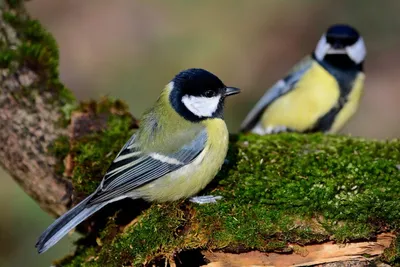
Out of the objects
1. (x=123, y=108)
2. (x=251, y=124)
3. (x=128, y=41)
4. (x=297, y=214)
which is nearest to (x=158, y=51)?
(x=128, y=41)

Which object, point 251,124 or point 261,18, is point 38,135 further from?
point 261,18

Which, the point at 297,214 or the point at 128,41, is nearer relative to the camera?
the point at 297,214

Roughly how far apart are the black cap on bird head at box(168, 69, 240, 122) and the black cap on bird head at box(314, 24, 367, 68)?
1.63 meters

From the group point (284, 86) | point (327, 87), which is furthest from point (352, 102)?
point (284, 86)

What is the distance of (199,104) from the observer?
2549 mm

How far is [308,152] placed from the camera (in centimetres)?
286

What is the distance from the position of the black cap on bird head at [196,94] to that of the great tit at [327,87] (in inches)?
59.9

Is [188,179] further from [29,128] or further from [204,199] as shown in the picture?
[29,128]

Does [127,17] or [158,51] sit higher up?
[127,17]

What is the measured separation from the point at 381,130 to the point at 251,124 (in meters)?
2.53

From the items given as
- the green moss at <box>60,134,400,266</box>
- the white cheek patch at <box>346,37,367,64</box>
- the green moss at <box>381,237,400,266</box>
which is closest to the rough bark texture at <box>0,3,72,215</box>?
the green moss at <box>60,134,400,266</box>

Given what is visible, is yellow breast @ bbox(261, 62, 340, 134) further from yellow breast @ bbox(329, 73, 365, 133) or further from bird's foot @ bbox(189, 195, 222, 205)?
bird's foot @ bbox(189, 195, 222, 205)

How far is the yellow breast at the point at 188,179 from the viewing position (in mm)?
2410

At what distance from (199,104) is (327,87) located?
1.65 m
